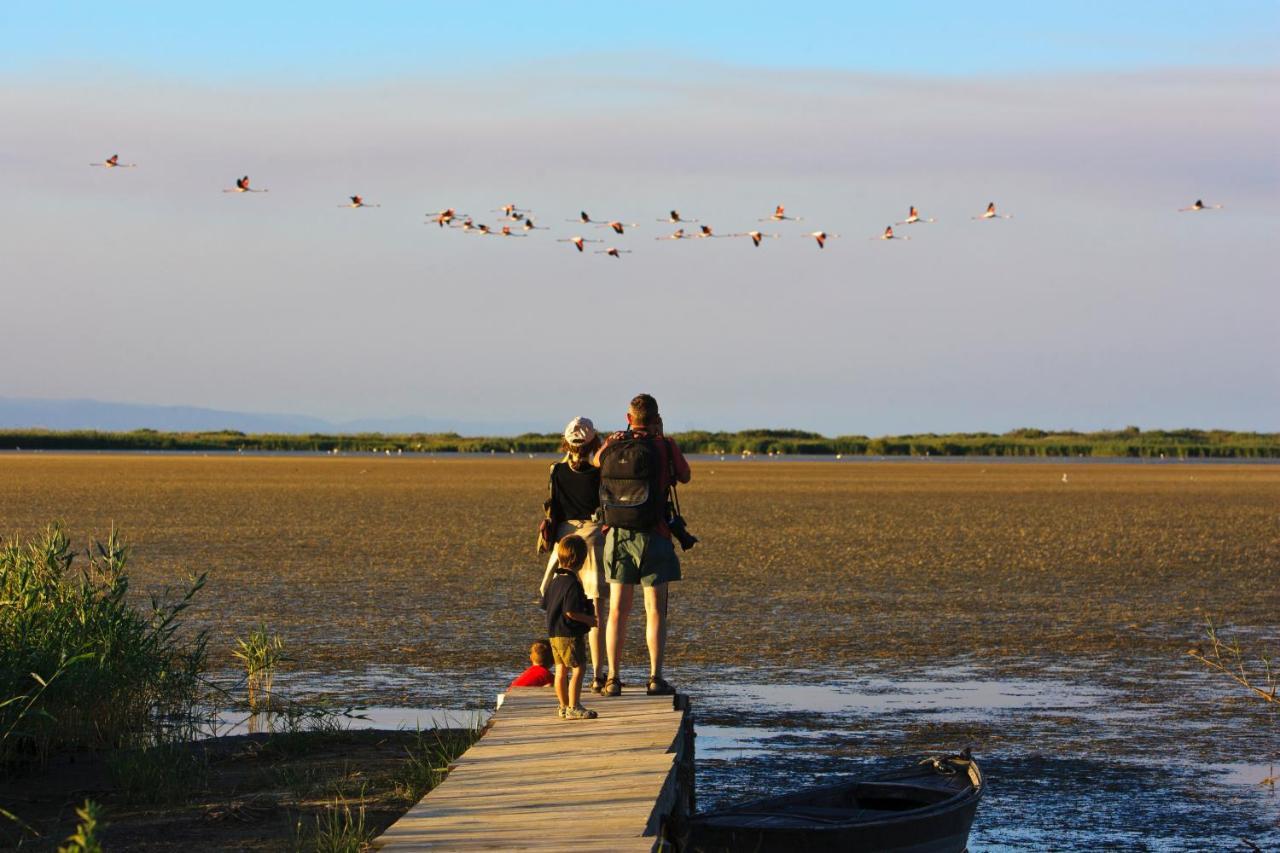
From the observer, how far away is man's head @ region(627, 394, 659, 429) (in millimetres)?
10703

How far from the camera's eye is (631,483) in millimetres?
10562

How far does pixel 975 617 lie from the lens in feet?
64.0

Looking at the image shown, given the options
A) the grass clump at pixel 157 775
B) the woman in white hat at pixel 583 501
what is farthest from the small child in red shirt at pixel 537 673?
the grass clump at pixel 157 775

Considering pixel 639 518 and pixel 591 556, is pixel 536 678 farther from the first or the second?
pixel 639 518

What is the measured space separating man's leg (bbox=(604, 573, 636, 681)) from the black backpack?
17.1 inches

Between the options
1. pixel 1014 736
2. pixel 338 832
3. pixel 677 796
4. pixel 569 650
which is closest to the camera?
pixel 338 832

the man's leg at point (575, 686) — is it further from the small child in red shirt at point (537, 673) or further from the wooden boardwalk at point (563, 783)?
the small child in red shirt at point (537, 673)

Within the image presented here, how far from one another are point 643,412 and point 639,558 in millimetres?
879

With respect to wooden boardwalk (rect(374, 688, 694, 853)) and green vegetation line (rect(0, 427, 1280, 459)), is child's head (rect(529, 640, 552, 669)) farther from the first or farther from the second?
green vegetation line (rect(0, 427, 1280, 459))

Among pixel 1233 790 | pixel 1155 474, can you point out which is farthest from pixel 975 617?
pixel 1155 474

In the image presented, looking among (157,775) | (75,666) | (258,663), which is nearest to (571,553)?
(157,775)

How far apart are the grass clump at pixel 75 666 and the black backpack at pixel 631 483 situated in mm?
2857

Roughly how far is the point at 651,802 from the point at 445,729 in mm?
4066

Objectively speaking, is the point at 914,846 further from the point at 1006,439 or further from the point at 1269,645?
the point at 1006,439
